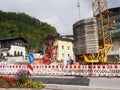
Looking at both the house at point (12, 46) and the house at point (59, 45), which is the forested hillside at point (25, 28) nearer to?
the house at point (12, 46)

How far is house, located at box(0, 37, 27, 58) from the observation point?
87.9m

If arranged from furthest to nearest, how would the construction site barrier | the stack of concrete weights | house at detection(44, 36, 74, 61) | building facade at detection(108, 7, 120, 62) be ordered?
house at detection(44, 36, 74, 61) < building facade at detection(108, 7, 120, 62) < the stack of concrete weights < the construction site barrier

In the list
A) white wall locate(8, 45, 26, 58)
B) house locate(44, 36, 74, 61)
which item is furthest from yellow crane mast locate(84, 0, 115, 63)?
white wall locate(8, 45, 26, 58)

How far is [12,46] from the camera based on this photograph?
89.6m

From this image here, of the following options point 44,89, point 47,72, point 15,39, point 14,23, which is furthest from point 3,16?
point 44,89

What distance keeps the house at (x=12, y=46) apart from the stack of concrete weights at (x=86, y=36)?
5778 centimetres

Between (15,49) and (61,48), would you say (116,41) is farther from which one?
(15,49)

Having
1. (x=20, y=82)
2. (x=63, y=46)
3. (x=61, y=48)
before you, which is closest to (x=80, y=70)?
(x=20, y=82)

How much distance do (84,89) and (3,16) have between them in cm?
13942

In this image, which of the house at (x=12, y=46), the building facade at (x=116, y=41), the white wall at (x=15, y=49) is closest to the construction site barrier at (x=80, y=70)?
the building facade at (x=116, y=41)

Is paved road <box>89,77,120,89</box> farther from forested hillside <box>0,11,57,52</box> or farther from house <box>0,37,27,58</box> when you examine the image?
forested hillside <box>0,11,57,52</box>

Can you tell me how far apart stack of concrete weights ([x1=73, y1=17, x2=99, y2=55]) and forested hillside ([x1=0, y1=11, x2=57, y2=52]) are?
7997cm

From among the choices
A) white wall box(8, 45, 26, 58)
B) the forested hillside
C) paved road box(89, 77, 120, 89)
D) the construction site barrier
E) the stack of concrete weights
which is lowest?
paved road box(89, 77, 120, 89)

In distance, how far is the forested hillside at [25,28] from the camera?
121 meters
